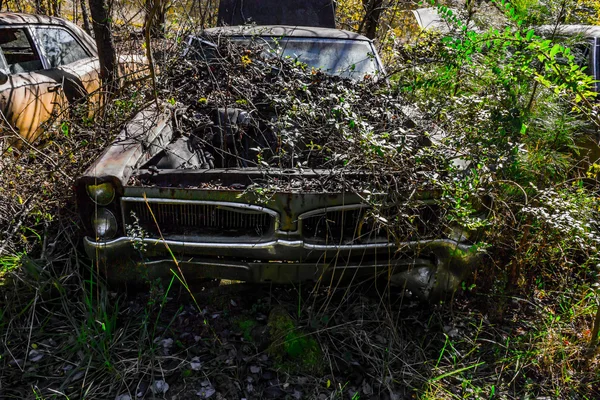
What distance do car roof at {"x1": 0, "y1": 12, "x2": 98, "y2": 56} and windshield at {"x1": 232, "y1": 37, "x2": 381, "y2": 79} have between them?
227 cm

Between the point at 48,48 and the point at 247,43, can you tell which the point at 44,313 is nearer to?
the point at 247,43

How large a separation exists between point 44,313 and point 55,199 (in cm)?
90

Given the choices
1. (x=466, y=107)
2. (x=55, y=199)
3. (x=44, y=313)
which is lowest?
(x=44, y=313)

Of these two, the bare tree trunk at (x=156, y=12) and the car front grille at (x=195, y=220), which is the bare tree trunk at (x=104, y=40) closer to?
the bare tree trunk at (x=156, y=12)

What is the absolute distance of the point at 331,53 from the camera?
4457mm

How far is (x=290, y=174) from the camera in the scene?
106 inches

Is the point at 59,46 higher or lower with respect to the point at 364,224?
higher

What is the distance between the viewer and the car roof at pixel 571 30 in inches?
155

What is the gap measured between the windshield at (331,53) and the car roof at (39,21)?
227 centimetres

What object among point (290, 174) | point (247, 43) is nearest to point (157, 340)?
point (290, 174)

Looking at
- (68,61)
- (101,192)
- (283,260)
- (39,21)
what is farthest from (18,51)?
(283,260)

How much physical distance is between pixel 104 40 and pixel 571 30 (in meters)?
4.48

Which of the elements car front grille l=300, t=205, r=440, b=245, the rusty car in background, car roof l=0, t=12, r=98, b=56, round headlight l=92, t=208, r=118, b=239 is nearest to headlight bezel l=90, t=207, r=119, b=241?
round headlight l=92, t=208, r=118, b=239

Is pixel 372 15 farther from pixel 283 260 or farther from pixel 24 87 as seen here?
pixel 283 260
